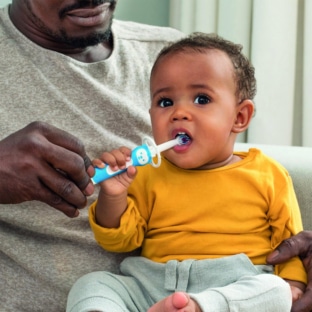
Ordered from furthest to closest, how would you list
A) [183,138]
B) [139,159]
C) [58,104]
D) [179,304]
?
[58,104] < [183,138] < [139,159] < [179,304]

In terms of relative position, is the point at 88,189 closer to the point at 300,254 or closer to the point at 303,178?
the point at 300,254

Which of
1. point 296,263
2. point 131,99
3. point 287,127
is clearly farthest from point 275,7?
point 296,263

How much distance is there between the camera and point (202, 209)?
1.21 metres

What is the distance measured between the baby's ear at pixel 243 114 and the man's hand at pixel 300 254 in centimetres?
23

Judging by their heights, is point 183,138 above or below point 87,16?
below

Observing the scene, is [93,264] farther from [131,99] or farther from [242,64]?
[242,64]

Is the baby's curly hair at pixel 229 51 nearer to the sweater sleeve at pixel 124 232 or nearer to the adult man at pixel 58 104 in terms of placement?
the adult man at pixel 58 104

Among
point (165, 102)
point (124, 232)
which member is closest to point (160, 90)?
point (165, 102)

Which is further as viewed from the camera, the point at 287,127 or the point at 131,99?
the point at 287,127

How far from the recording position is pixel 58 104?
1349 millimetres

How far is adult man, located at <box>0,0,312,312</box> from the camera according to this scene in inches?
50.8

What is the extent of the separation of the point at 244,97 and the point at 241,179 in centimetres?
16

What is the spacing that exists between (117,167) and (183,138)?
0.16 meters

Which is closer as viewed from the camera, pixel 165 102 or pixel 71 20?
pixel 165 102
